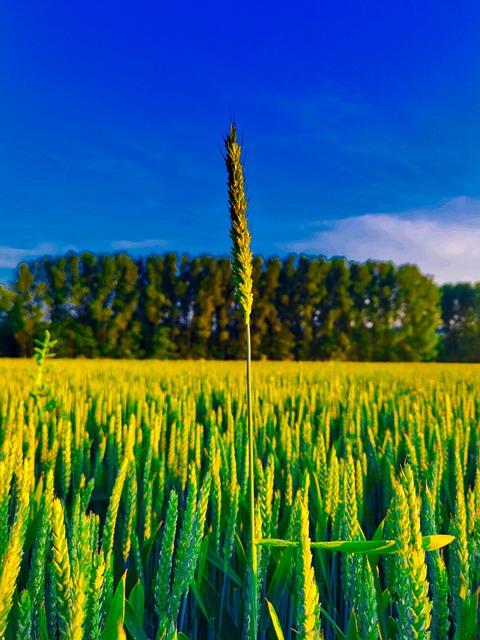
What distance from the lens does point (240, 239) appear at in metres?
0.56

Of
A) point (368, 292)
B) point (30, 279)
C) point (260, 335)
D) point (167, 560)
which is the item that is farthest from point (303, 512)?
point (368, 292)

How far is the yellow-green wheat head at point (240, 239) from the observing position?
562 mm

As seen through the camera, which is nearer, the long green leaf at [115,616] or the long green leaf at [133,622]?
the long green leaf at [115,616]

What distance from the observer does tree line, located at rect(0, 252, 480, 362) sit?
97.0 ft

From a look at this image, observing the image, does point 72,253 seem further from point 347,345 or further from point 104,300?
point 347,345

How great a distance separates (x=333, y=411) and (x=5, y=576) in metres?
2.66

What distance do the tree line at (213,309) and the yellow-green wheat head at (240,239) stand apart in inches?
1115

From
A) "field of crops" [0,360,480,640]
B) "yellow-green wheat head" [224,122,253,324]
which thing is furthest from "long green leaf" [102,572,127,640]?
"yellow-green wheat head" [224,122,253,324]

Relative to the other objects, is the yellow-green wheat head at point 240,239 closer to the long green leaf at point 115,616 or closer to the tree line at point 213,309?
the long green leaf at point 115,616

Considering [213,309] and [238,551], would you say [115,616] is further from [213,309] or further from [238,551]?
[213,309]

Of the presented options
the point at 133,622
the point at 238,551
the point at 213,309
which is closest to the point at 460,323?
the point at 213,309

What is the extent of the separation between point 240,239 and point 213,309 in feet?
101

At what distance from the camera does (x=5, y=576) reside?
466 mm

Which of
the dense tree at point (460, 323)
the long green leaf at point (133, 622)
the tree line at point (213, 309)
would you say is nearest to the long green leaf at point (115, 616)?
the long green leaf at point (133, 622)
